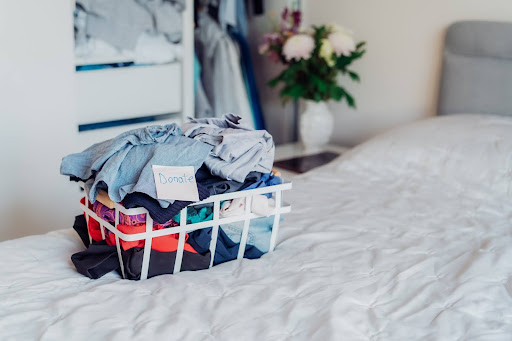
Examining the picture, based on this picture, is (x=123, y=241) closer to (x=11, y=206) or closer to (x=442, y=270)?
(x=442, y=270)

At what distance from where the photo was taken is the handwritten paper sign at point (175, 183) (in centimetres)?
139

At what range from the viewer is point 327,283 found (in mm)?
1440

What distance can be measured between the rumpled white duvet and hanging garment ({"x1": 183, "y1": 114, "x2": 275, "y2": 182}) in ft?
0.73

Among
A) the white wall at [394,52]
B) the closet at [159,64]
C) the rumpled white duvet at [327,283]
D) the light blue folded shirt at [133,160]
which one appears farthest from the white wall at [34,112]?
the white wall at [394,52]

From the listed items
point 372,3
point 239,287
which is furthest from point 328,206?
point 372,3

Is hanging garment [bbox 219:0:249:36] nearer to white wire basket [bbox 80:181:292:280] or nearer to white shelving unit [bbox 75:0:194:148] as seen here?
white shelving unit [bbox 75:0:194:148]

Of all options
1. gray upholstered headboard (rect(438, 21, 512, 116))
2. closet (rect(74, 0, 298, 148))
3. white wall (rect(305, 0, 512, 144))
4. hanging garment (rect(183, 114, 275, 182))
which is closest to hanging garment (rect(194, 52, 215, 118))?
closet (rect(74, 0, 298, 148))

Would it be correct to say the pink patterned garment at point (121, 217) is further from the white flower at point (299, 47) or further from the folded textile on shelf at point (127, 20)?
the white flower at point (299, 47)

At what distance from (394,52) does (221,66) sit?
2.67 feet

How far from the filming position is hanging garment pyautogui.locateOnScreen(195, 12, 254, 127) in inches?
124

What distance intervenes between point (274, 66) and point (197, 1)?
54 centimetres

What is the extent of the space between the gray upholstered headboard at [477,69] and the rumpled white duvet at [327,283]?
0.49m

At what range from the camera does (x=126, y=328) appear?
3.99ft

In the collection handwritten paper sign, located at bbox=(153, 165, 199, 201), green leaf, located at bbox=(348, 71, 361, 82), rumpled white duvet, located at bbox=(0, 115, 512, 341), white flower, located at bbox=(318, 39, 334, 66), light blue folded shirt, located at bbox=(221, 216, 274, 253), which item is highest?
white flower, located at bbox=(318, 39, 334, 66)
